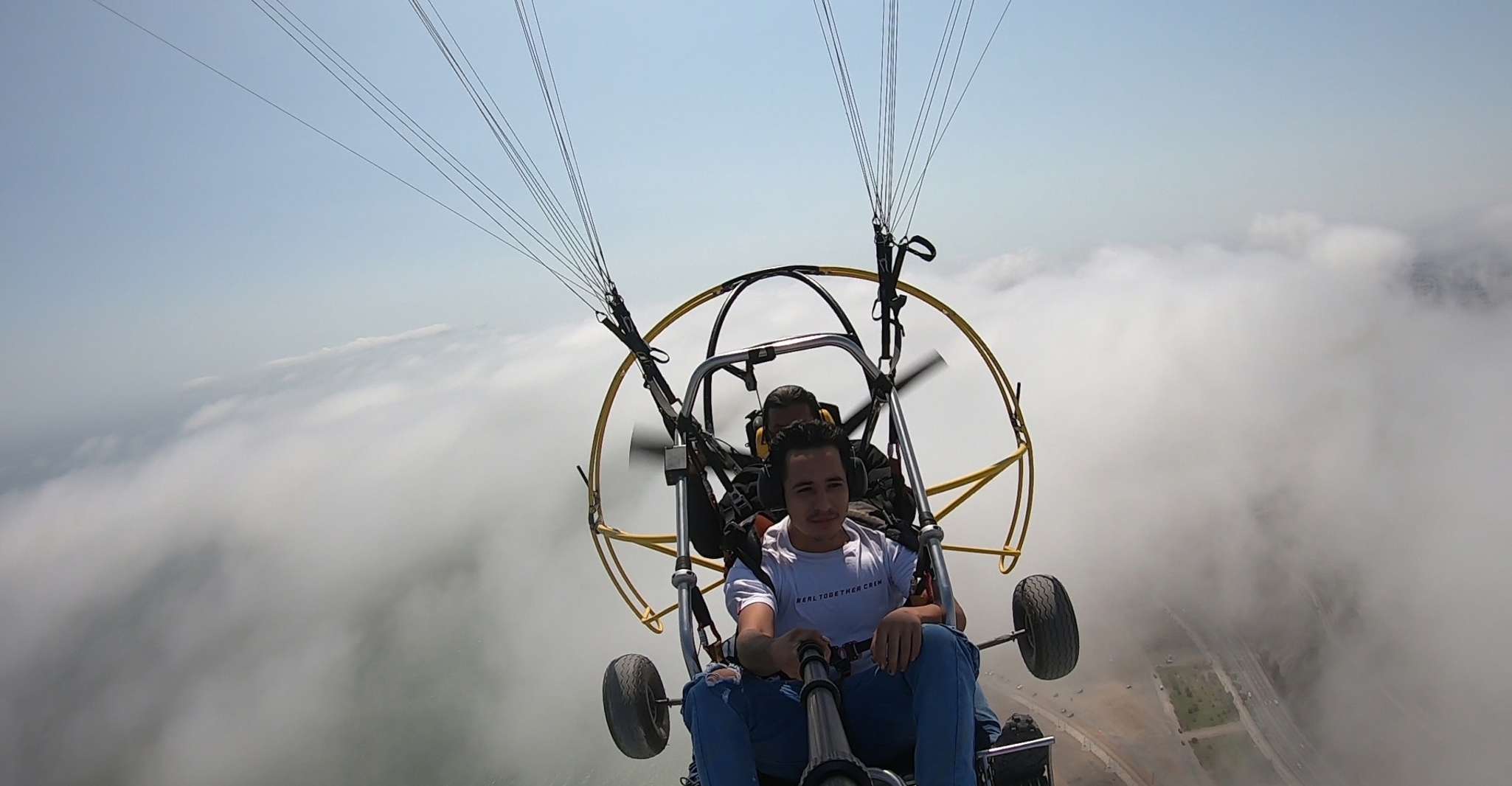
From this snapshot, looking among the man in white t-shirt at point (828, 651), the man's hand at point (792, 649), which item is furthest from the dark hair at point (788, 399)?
the man's hand at point (792, 649)

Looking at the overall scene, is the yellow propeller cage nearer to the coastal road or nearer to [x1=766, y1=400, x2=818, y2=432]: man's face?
[x1=766, y1=400, x2=818, y2=432]: man's face

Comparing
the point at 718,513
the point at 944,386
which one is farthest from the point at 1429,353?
the point at 718,513

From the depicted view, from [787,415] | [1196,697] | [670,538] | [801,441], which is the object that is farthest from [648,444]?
[1196,697]

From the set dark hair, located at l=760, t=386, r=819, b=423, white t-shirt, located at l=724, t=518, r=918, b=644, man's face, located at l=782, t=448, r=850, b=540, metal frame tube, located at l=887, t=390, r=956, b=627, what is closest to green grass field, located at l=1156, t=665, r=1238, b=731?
metal frame tube, located at l=887, t=390, r=956, b=627

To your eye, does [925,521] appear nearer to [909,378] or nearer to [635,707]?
[635,707]

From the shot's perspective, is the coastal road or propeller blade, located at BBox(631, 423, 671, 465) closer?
propeller blade, located at BBox(631, 423, 671, 465)

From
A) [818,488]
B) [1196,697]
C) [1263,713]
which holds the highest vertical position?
[818,488]
